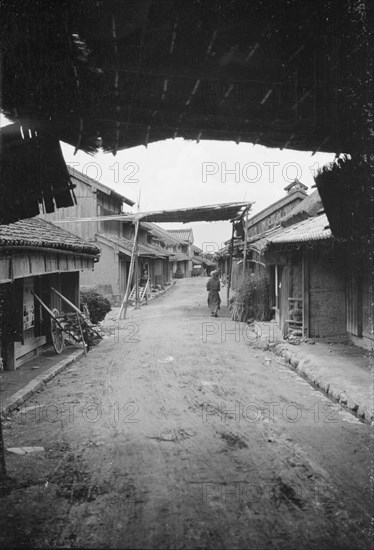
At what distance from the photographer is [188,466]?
4512 millimetres

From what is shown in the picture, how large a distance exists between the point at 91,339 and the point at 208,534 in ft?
30.2

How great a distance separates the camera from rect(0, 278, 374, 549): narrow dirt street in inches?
132

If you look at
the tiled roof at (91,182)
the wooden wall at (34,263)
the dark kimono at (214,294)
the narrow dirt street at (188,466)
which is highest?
the tiled roof at (91,182)

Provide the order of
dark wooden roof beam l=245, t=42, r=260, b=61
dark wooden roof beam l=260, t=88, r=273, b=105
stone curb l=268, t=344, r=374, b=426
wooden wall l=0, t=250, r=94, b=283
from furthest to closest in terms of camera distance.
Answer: wooden wall l=0, t=250, r=94, b=283 < stone curb l=268, t=344, r=374, b=426 < dark wooden roof beam l=260, t=88, r=273, b=105 < dark wooden roof beam l=245, t=42, r=260, b=61

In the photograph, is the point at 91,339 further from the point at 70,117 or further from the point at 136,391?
the point at 70,117

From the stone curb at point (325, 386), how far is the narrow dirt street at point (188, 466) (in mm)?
178

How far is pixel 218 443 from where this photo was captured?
5137mm

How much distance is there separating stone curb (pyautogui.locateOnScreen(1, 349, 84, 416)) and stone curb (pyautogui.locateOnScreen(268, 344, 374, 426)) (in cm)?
538

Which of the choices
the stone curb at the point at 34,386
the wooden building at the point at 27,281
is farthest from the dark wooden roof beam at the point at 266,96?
the stone curb at the point at 34,386

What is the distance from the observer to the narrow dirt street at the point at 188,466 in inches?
132

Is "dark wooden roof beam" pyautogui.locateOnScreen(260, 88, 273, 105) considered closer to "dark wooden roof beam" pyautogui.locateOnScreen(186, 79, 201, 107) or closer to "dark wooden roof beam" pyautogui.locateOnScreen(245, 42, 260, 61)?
"dark wooden roof beam" pyautogui.locateOnScreen(245, 42, 260, 61)

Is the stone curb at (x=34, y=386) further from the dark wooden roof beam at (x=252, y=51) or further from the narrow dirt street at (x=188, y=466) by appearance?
the dark wooden roof beam at (x=252, y=51)

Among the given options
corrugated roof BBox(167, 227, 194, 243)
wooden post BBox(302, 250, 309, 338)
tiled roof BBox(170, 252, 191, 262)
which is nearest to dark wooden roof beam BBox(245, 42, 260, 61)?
wooden post BBox(302, 250, 309, 338)

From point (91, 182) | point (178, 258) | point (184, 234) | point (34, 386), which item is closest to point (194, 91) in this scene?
point (34, 386)
